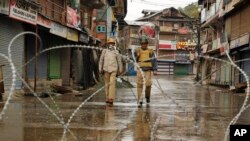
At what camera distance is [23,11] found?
1727cm

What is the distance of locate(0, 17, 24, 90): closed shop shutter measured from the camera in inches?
671

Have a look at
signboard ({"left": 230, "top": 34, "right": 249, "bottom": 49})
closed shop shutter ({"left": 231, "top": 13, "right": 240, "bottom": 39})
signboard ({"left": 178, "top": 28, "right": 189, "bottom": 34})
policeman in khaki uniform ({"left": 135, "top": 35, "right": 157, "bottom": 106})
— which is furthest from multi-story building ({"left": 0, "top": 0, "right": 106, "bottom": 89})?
signboard ({"left": 178, "top": 28, "right": 189, "bottom": 34})

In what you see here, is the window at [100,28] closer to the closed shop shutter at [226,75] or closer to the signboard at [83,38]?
the signboard at [83,38]

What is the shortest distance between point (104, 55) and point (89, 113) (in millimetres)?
3160

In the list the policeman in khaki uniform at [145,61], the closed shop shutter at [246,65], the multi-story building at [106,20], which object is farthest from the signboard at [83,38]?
the policeman in khaki uniform at [145,61]

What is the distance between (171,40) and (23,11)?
3114 inches

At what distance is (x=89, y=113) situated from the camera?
35.1ft

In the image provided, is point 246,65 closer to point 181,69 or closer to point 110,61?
point 110,61

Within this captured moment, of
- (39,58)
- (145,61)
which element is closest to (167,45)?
(39,58)

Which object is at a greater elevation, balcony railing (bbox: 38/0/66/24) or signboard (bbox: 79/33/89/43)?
balcony railing (bbox: 38/0/66/24)

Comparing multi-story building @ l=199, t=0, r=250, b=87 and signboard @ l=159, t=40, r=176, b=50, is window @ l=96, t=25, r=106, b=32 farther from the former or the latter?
signboard @ l=159, t=40, r=176, b=50

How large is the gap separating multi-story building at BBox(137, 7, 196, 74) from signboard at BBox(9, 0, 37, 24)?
75468mm

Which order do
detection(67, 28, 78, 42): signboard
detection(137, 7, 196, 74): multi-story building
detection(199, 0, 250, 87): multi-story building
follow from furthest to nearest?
detection(137, 7, 196, 74): multi-story building → detection(199, 0, 250, 87): multi-story building → detection(67, 28, 78, 42): signboard

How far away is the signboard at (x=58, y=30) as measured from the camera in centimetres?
2218
